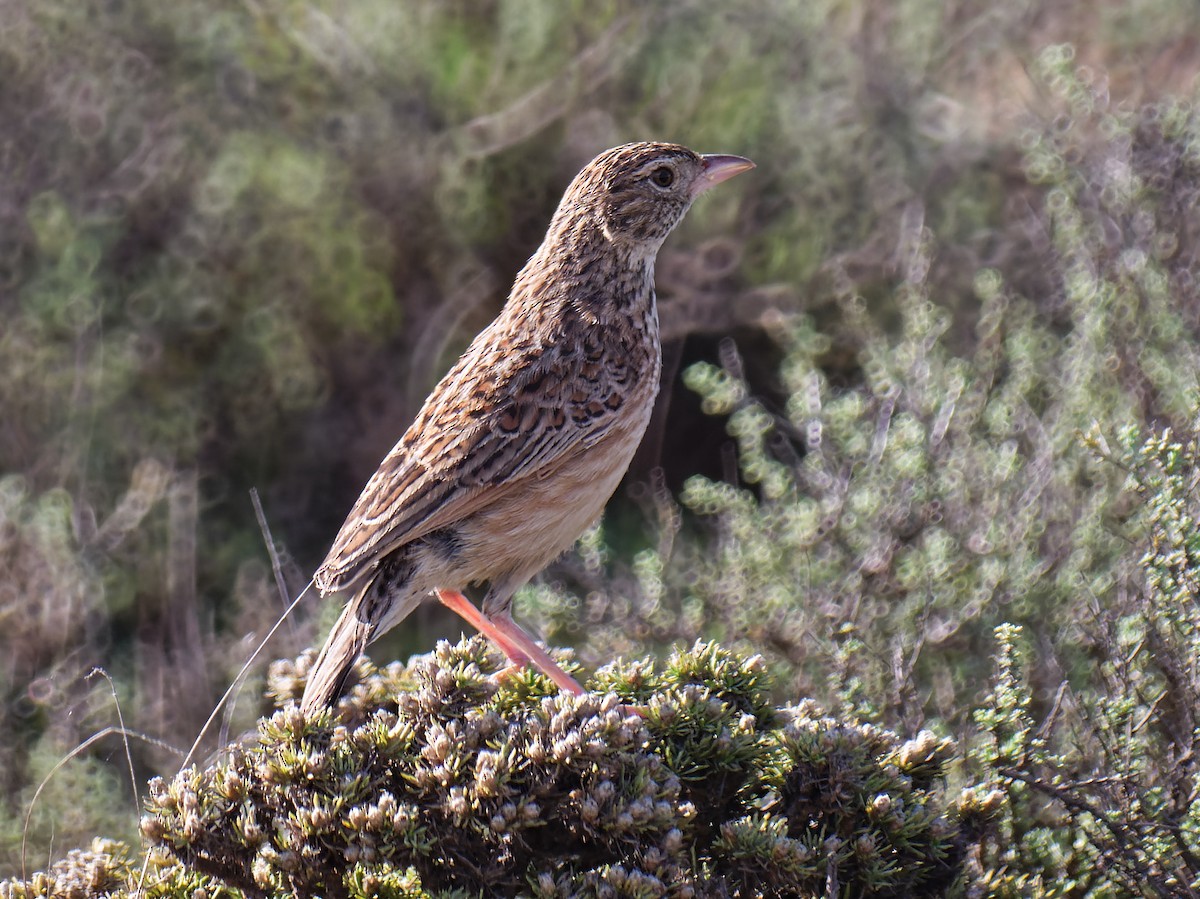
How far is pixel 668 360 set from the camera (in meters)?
7.98

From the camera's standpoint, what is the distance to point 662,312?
26.0 feet

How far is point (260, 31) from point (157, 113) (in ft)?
2.60

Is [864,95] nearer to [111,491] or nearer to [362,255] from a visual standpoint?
[362,255]

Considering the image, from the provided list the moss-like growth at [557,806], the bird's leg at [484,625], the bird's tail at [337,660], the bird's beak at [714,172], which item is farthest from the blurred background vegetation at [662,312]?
the bird's tail at [337,660]

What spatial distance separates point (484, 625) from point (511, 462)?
1.84 feet

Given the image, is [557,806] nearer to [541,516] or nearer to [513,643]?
[513,643]

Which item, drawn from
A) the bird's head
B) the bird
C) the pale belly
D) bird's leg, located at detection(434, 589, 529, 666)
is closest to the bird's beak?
the bird's head

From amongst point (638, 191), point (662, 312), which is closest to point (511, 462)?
point (638, 191)

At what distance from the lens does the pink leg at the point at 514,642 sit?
12.6ft

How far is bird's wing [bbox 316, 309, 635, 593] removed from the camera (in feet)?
13.2

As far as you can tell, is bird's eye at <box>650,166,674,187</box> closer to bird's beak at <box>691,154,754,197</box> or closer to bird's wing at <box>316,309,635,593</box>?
bird's beak at <box>691,154,754,197</box>

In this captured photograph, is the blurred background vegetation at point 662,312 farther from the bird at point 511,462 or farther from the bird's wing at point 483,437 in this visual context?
the bird's wing at point 483,437

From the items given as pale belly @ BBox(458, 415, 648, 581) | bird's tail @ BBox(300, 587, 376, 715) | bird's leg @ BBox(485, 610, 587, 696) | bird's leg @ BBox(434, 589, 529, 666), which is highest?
pale belly @ BBox(458, 415, 648, 581)

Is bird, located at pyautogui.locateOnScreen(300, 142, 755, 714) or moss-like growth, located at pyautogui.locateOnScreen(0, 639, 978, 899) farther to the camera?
bird, located at pyautogui.locateOnScreen(300, 142, 755, 714)
